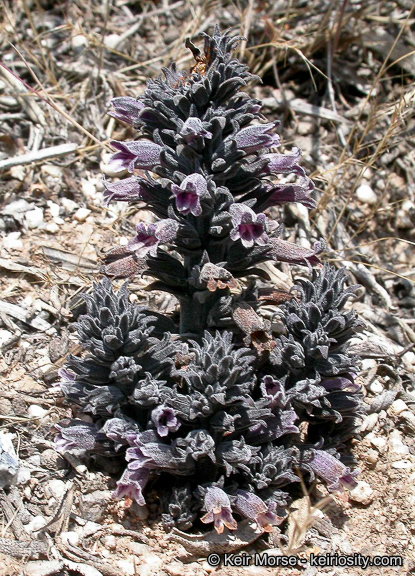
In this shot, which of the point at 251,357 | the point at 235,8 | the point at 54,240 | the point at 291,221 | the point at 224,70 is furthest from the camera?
the point at 235,8

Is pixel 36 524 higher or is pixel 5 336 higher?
pixel 5 336

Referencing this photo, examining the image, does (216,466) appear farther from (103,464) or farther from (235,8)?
(235,8)

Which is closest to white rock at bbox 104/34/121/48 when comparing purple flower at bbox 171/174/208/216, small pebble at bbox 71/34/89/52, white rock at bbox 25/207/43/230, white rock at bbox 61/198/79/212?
small pebble at bbox 71/34/89/52

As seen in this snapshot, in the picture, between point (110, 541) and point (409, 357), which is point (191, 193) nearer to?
point (110, 541)

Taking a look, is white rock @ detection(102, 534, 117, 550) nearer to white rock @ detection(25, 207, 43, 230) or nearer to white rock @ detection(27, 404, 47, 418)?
white rock @ detection(27, 404, 47, 418)

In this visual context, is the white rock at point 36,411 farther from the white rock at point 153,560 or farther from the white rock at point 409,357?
the white rock at point 409,357

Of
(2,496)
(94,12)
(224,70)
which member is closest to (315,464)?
(2,496)

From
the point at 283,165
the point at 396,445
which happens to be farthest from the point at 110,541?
the point at 283,165

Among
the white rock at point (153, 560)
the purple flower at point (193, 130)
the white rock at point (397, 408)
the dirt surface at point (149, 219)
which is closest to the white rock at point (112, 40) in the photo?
the dirt surface at point (149, 219)
